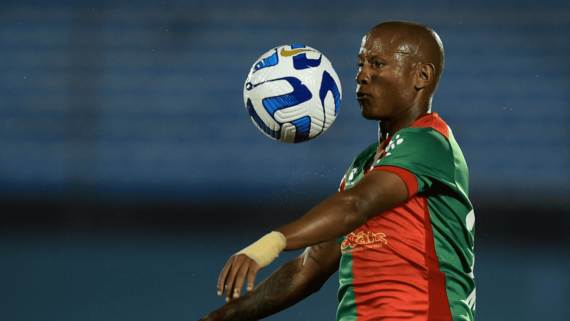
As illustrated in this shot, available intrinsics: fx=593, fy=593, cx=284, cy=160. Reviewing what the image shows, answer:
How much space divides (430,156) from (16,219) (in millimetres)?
7580

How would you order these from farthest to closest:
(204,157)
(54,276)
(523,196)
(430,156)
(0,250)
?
(204,157), (523,196), (0,250), (54,276), (430,156)

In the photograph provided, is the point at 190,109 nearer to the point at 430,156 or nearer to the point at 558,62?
the point at 558,62

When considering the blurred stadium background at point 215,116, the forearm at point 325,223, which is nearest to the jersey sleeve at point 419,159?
the forearm at point 325,223

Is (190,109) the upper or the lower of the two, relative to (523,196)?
upper

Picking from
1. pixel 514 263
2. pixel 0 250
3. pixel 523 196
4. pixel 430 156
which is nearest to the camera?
pixel 430 156

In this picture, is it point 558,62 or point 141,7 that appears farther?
point 141,7

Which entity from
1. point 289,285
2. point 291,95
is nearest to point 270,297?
point 289,285

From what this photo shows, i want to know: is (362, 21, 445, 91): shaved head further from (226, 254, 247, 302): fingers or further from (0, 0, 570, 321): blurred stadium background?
(0, 0, 570, 321): blurred stadium background

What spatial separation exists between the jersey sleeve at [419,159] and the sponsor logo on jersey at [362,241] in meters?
0.26

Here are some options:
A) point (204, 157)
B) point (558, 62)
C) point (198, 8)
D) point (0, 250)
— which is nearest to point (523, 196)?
point (558, 62)

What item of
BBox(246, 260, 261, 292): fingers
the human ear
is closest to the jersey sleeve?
the human ear

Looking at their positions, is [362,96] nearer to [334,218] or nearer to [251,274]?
[334,218]

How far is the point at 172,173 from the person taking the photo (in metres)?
8.36

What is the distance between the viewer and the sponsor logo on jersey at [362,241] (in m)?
2.07
